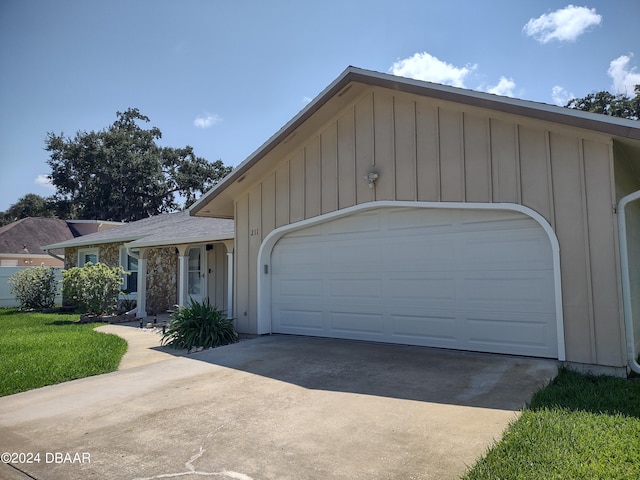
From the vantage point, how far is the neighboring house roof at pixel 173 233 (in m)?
12.3

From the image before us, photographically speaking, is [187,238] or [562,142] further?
[187,238]

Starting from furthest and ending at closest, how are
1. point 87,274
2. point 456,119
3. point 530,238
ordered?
1. point 87,274
2. point 456,119
3. point 530,238

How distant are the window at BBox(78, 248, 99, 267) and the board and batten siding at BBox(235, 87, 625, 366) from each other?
40.2 feet

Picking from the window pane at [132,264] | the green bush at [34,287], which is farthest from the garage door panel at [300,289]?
the green bush at [34,287]

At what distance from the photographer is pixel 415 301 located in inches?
294

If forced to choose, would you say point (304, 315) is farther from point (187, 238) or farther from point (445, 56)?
point (445, 56)

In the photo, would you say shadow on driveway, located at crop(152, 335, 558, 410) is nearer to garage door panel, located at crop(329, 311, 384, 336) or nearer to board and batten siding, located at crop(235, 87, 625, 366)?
garage door panel, located at crop(329, 311, 384, 336)

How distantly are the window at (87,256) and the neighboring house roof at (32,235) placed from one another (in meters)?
12.5

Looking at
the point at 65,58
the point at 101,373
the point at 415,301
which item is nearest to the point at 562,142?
the point at 415,301

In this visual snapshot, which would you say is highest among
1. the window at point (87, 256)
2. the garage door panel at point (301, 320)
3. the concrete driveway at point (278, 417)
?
the window at point (87, 256)

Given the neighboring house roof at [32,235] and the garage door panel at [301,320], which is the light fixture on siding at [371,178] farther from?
the neighboring house roof at [32,235]

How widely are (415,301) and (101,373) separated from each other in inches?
212

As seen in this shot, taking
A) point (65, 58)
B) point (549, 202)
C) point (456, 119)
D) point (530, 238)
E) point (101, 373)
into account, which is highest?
point (65, 58)

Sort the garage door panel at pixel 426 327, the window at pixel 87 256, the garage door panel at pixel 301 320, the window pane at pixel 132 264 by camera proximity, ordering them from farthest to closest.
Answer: the window at pixel 87 256
the window pane at pixel 132 264
the garage door panel at pixel 301 320
the garage door panel at pixel 426 327
